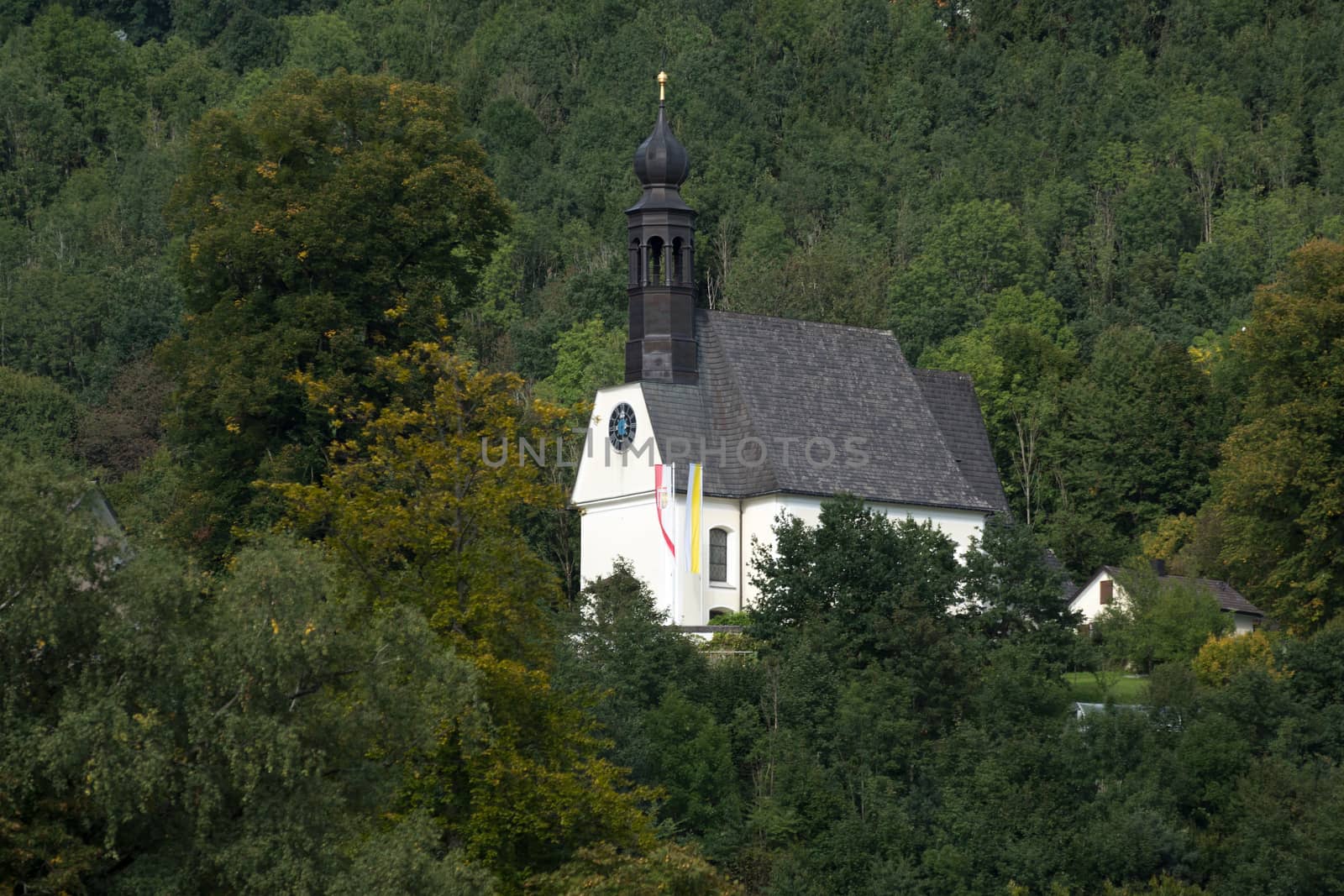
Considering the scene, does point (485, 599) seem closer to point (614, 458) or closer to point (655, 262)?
point (614, 458)

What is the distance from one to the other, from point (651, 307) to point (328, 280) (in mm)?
13466

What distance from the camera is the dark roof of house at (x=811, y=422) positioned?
61.0m

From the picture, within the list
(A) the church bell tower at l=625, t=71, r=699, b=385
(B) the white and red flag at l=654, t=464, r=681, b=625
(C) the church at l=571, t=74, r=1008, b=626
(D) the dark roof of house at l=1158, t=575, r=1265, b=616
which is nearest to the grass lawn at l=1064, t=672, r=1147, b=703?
(D) the dark roof of house at l=1158, t=575, r=1265, b=616

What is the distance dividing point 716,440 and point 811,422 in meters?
2.34

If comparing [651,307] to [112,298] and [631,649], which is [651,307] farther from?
[112,298]

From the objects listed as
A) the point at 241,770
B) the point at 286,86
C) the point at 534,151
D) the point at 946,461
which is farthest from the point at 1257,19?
the point at 241,770

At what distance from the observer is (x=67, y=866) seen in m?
26.8

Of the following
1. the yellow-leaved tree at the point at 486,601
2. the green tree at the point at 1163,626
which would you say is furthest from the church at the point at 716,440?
the yellow-leaved tree at the point at 486,601

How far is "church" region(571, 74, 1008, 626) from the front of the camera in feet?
198

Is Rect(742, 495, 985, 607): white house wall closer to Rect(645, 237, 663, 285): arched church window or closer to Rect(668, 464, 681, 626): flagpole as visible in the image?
Rect(668, 464, 681, 626): flagpole

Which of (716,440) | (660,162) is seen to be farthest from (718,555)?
(660,162)

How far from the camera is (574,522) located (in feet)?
226

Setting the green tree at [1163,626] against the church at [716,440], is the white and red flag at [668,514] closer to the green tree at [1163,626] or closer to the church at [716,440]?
the church at [716,440]

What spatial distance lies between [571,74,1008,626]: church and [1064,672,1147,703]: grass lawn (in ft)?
22.4
